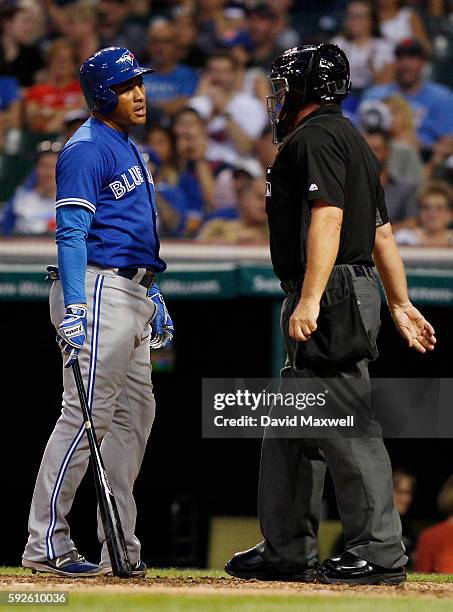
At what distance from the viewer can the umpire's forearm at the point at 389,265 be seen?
4422mm

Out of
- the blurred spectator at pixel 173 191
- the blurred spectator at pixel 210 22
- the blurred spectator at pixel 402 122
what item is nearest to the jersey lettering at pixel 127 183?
the blurred spectator at pixel 173 191

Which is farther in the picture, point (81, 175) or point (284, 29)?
point (284, 29)

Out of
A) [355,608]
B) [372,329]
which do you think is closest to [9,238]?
[372,329]

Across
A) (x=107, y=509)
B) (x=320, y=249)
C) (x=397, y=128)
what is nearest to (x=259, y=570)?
(x=107, y=509)

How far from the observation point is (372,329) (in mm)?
4188

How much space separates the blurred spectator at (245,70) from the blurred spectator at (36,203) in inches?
69.7

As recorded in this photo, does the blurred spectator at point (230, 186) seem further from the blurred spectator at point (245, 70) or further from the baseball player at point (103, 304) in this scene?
the baseball player at point (103, 304)

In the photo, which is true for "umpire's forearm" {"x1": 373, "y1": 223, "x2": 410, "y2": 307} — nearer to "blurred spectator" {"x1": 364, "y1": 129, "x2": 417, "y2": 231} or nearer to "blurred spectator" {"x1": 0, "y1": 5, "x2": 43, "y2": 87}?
"blurred spectator" {"x1": 364, "y1": 129, "x2": 417, "y2": 231}

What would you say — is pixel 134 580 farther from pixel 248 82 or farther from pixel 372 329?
pixel 248 82

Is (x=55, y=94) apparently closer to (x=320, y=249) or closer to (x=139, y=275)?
(x=139, y=275)

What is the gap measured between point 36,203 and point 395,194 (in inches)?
106

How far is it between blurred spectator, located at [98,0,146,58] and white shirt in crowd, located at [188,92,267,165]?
42.5 inches

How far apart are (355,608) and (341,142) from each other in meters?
1.54

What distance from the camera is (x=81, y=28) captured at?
1081 centimetres
